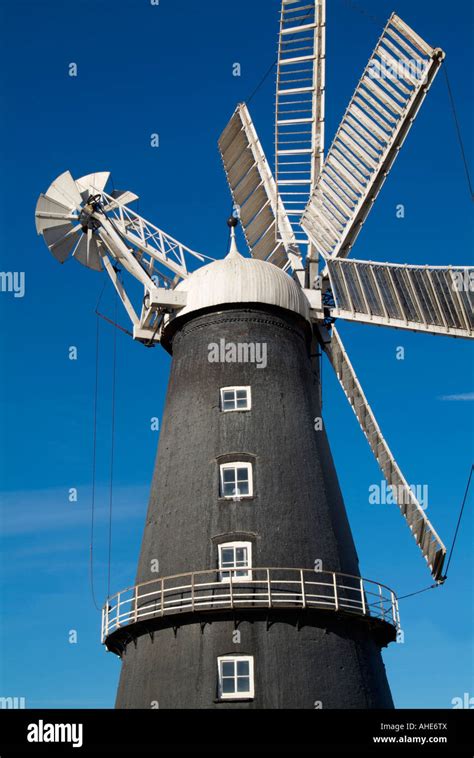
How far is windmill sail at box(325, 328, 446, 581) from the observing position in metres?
29.4

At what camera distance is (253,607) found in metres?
26.4

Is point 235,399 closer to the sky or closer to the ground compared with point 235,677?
closer to the sky

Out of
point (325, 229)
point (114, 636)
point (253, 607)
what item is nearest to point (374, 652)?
point (253, 607)

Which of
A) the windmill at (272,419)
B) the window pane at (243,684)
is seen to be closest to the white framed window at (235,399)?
the windmill at (272,419)

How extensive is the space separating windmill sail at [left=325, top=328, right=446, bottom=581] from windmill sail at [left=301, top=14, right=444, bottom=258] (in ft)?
12.7

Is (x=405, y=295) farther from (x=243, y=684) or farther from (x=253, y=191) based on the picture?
(x=243, y=684)

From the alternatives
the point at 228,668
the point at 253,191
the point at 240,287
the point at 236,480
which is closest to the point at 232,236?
the point at 240,287

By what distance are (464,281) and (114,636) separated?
14.1m

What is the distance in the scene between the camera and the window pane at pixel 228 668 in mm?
26000

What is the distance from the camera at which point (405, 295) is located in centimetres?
3184

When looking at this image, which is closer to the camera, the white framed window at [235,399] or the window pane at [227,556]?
the window pane at [227,556]

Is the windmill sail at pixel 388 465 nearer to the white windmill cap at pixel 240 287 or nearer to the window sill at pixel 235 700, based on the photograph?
the white windmill cap at pixel 240 287

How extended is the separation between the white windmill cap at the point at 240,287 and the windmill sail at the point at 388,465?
189 centimetres

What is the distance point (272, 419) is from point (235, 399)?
4.08 feet
